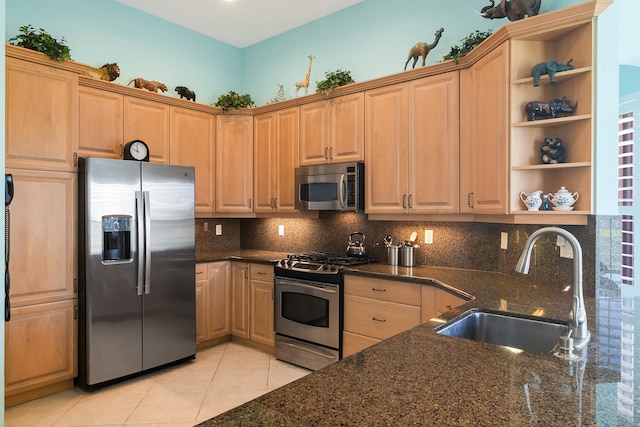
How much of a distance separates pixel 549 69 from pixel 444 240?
1.48 meters

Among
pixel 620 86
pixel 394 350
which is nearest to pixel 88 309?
pixel 394 350

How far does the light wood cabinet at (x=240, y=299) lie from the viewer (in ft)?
12.9

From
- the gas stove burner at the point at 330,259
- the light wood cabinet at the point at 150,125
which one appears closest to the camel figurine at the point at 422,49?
the gas stove burner at the point at 330,259

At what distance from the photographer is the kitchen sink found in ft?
5.29

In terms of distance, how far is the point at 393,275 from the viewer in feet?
9.58

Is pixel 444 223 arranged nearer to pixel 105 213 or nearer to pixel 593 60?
pixel 593 60

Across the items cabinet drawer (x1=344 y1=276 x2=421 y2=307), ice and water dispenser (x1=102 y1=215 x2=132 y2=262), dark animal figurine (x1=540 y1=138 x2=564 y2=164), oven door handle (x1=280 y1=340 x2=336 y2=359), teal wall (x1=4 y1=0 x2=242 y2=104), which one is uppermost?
teal wall (x1=4 y1=0 x2=242 y2=104)

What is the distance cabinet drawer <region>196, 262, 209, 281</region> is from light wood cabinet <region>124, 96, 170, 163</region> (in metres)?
1.02

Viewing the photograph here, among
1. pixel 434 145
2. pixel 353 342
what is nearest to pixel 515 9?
pixel 434 145

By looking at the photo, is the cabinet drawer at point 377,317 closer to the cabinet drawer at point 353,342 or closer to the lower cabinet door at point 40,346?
the cabinet drawer at point 353,342

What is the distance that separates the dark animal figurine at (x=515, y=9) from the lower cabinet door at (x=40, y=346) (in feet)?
11.5

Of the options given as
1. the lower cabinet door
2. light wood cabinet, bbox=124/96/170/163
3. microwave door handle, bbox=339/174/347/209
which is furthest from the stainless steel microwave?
the lower cabinet door

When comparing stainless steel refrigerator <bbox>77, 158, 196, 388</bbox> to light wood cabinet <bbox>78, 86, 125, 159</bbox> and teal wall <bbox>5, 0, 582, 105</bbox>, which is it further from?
teal wall <bbox>5, 0, 582, 105</bbox>

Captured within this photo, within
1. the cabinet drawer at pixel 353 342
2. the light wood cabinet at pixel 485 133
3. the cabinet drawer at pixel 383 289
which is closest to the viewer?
the light wood cabinet at pixel 485 133
